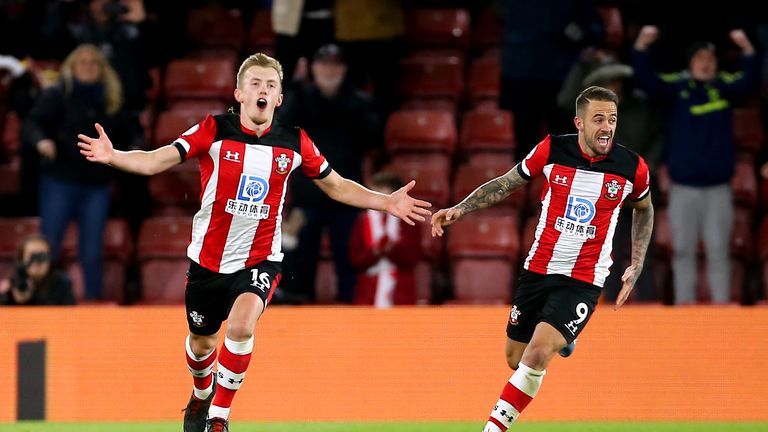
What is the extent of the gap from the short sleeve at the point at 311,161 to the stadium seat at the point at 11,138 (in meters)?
5.46

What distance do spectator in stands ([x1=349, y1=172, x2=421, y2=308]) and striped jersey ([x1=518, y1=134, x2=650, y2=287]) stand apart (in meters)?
2.69

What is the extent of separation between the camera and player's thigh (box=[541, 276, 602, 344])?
7.04 m

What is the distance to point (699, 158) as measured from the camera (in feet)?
33.5

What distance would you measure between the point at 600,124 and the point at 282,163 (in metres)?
1.73

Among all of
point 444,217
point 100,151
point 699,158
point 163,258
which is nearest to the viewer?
point 100,151

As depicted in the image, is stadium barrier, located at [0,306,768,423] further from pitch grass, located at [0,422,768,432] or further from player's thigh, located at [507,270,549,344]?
player's thigh, located at [507,270,549,344]

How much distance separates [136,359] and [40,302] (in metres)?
1.31

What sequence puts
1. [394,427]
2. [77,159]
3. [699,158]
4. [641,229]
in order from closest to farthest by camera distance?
[641,229], [394,427], [699,158], [77,159]

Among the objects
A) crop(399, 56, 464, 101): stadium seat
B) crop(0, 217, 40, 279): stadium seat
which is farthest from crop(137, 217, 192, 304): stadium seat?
crop(399, 56, 464, 101): stadium seat

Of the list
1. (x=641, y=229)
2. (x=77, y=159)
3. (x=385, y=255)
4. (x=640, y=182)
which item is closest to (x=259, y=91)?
(x=640, y=182)

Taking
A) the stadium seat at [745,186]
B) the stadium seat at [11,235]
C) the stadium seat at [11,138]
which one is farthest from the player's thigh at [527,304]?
the stadium seat at [11,138]

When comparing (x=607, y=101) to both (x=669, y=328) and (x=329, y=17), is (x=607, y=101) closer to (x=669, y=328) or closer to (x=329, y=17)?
(x=669, y=328)

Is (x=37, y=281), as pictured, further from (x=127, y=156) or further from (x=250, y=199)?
(x=127, y=156)

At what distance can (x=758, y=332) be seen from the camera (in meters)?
8.46
